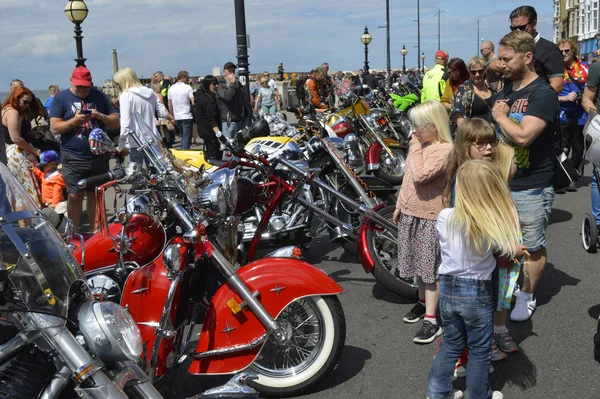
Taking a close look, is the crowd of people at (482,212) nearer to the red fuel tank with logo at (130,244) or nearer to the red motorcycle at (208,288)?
the red motorcycle at (208,288)

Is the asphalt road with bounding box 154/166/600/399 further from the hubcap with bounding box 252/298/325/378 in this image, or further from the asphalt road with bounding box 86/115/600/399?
the hubcap with bounding box 252/298/325/378

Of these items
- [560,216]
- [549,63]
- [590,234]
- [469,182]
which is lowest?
[560,216]

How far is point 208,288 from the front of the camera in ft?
11.2

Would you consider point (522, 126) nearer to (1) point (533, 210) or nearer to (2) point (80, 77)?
(1) point (533, 210)

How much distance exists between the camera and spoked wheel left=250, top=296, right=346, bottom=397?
135 inches

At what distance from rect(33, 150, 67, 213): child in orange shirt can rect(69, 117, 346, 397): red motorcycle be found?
13.1 ft

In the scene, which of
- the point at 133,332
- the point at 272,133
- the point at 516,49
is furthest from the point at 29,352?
the point at 272,133

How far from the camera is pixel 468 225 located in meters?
2.96

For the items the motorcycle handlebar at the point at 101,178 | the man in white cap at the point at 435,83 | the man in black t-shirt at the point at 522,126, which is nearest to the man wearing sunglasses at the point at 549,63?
the man in black t-shirt at the point at 522,126

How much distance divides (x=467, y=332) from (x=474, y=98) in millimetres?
3532

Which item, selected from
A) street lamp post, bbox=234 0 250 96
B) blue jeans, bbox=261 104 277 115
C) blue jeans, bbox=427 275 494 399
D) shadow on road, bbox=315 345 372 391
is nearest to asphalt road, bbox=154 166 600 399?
shadow on road, bbox=315 345 372 391

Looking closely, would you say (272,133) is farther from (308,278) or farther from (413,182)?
(308,278)

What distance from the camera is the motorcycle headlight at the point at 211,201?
3.25 meters

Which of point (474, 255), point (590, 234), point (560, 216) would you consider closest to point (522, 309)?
point (590, 234)
